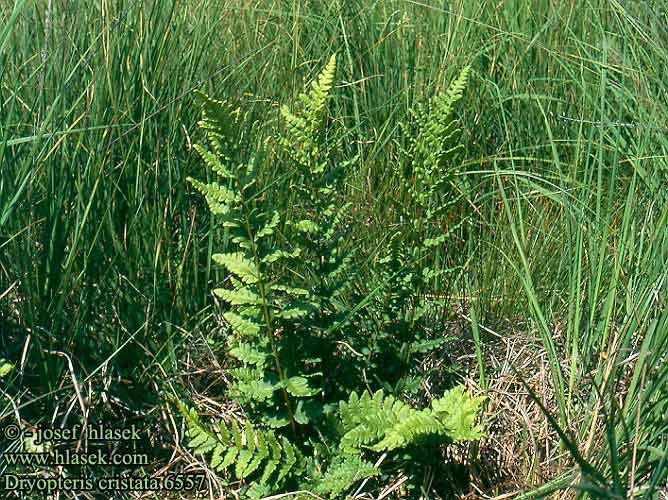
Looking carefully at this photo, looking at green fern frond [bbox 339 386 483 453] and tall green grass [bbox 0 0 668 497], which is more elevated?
tall green grass [bbox 0 0 668 497]

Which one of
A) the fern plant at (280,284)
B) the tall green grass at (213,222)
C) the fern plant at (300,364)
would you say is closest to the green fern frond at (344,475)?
the fern plant at (300,364)

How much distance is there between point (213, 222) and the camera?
2.59 meters

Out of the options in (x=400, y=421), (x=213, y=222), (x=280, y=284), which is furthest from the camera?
(x=213, y=222)

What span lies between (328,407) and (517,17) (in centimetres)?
203

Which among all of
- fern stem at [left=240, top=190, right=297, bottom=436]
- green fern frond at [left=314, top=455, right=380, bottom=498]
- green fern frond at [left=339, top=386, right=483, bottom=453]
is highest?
fern stem at [left=240, top=190, right=297, bottom=436]

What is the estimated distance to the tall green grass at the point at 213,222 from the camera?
2.24 meters

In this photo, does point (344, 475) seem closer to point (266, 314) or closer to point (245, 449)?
point (245, 449)

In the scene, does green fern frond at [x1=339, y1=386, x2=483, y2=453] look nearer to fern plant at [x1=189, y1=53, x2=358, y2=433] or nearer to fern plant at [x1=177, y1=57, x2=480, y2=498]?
fern plant at [x1=177, y1=57, x2=480, y2=498]

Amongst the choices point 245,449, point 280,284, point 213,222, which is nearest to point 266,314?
point 280,284

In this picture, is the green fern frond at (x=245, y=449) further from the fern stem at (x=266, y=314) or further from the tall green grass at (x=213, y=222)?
the tall green grass at (x=213, y=222)

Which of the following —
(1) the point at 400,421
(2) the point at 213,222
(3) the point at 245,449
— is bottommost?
(3) the point at 245,449

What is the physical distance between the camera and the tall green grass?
88.2 inches

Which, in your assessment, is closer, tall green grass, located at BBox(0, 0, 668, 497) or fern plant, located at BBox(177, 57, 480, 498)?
fern plant, located at BBox(177, 57, 480, 498)

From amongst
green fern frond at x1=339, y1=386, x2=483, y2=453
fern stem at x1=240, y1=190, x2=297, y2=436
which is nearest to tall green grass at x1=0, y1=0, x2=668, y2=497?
green fern frond at x1=339, y1=386, x2=483, y2=453
